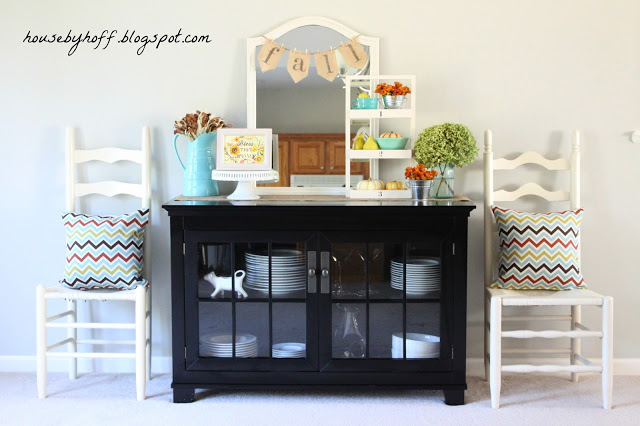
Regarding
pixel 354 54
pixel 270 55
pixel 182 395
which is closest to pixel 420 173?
pixel 354 54

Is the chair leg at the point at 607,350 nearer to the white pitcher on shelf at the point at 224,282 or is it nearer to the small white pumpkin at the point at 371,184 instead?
the small white pumpkin at the point at 371,184

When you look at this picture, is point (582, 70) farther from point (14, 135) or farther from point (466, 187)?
point (14, 135)

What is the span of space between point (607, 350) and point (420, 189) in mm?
1027

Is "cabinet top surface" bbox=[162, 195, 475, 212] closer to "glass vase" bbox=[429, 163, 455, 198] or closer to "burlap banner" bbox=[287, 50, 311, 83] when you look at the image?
"glass vase" bbox=[429, 163, 455, 198]

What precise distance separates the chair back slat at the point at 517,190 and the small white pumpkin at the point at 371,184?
510 mm

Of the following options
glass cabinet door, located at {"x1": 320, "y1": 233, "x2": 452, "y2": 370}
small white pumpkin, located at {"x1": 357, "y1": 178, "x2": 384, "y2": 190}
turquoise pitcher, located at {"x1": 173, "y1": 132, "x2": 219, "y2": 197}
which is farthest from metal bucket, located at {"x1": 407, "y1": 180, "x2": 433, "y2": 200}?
turquoise pitcher, located at {"x1": 173, "y1": 132, "x2": 219, "y2": 197}

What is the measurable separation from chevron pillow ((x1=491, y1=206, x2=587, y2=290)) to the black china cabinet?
315 mm

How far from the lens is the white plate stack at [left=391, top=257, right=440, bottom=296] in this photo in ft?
9.95

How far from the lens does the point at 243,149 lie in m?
3.25

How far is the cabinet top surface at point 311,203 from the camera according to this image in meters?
3.00

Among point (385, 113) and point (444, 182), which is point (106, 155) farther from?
point (444, 182)

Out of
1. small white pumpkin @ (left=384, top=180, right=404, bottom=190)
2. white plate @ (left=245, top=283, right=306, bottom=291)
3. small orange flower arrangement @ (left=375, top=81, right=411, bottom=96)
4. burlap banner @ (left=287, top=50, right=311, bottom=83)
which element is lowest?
white plate @ (left=245, top=283, right=306, bottom=291)

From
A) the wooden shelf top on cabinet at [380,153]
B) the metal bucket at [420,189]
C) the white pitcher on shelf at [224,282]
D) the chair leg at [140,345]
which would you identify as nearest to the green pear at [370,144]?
the wooden shelf top on cabinet at [380,153]

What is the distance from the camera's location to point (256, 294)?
3.06 m
